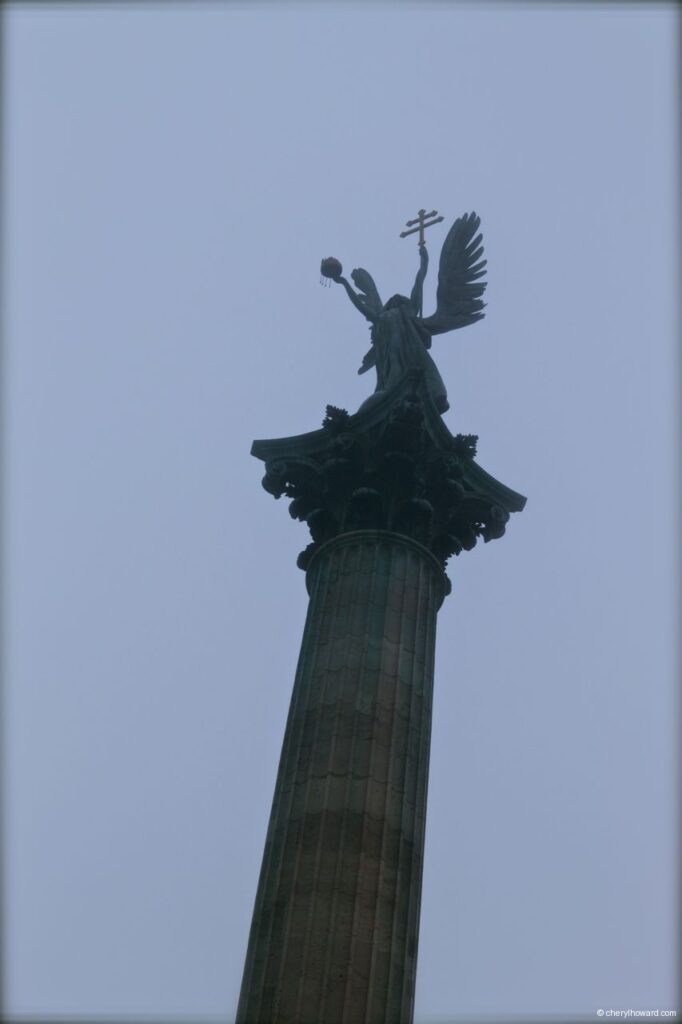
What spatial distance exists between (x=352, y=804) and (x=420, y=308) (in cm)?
1278

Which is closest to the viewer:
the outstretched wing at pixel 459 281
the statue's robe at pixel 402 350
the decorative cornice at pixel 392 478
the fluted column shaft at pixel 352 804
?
the fluted column shaft at pixel 352 804

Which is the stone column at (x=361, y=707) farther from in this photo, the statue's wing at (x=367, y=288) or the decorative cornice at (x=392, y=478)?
the statue's wing at (x=367, y=288)

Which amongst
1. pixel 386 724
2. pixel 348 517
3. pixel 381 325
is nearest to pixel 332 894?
pixel 386 724

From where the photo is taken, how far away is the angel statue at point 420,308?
85.3 ft

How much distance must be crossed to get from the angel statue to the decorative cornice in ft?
5.84

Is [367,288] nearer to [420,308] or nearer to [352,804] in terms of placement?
[420,308]

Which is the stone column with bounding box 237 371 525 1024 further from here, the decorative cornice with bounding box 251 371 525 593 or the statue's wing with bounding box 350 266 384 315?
the statue's wing with bounding box 350 266 384 315

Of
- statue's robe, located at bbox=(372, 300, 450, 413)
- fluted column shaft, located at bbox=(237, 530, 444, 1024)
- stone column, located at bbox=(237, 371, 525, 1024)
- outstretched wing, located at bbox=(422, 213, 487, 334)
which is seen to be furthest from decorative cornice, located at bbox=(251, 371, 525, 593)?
outstretched wing, located at bbox=(422, 213, 487, 334)

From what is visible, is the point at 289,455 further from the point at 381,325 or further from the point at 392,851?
the point at 392,851

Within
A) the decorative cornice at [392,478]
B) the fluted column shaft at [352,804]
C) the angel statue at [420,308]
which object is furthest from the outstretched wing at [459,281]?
the fluted column shaft at [352,804]

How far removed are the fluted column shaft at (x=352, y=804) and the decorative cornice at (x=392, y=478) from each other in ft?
1.99

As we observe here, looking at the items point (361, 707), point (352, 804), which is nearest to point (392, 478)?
point (361, 707)

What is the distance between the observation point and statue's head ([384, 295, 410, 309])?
27.9m

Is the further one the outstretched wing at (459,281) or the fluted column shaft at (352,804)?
the outstretched wing at (459,281)
